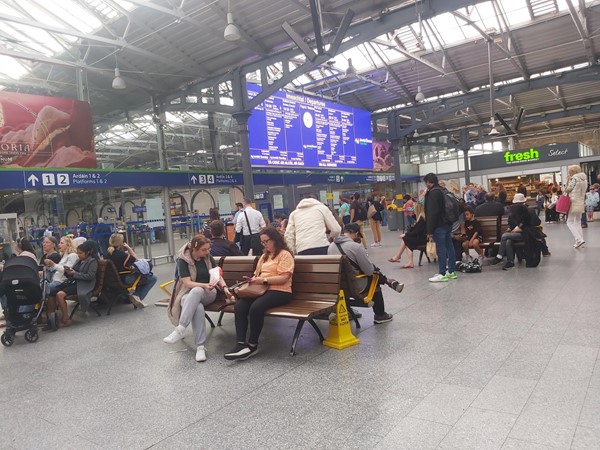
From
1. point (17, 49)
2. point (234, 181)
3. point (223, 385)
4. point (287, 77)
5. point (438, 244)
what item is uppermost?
point (17, 49)

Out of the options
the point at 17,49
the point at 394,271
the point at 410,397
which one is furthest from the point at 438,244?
the point at 17,49

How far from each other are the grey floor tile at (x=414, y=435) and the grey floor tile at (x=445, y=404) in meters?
0.08

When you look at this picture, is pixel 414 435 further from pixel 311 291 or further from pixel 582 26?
pixel 582 26

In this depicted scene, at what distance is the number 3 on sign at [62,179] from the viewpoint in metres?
11.6

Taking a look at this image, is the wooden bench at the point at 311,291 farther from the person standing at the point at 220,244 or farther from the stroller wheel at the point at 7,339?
the stroller wheel at the point at 7,339

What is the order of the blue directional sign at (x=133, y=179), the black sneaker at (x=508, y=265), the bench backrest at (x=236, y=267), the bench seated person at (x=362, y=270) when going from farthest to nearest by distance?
1. the blue directional sign at (x=133, y=179)
2. the black sneaker at (x=508, y=265)
3. the bench backrest at (x=236, y=267)
4. the bench seated person at (x=362, y=270)

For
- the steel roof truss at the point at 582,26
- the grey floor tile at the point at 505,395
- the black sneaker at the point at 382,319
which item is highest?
the steel roof truss at the point at 582,26

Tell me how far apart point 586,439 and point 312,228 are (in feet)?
12.9

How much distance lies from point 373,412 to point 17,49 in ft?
44.7

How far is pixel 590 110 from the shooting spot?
78.9ft

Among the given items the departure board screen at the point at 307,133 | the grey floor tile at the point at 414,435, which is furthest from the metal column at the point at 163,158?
the grey floor tile at the point at 414,435

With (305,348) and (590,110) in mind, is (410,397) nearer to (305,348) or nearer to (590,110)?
(305,348)

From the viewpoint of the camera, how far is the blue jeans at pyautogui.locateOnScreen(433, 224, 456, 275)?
7656 millimetres

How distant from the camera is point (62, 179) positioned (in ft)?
38.4
